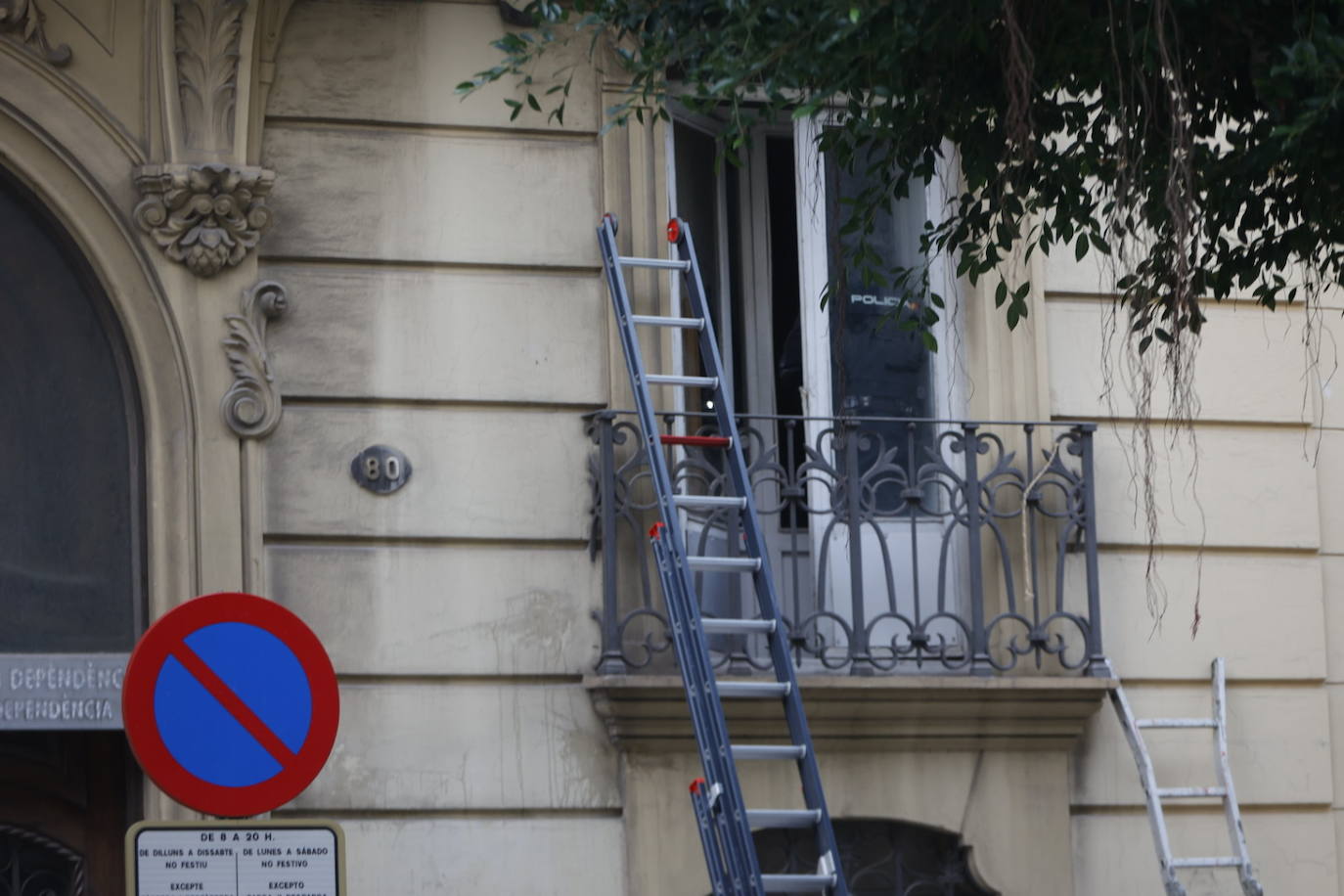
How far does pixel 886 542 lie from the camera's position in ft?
30.7

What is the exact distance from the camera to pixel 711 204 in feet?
32.4

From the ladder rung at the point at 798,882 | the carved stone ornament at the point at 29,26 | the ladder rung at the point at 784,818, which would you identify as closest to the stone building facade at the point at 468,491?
the carved stone ornament at the point at 29,26

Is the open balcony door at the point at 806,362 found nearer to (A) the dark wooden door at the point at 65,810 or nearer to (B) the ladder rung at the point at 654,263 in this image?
(B) the ladder rung at the point at 654,263

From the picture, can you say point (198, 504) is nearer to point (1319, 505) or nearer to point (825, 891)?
point (825, 891)

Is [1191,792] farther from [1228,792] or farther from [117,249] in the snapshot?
[117,249]

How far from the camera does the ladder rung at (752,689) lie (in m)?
8.12

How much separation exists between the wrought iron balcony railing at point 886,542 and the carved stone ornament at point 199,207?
1592mm

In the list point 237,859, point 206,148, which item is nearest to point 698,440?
point 206,148

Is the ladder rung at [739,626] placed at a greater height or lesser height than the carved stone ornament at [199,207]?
lesser

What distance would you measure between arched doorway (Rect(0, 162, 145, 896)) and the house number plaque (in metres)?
0.84

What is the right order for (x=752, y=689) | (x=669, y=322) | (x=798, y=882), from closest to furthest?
(x=798, y=882) → (x=752, y=689) → (x=669, y=322)

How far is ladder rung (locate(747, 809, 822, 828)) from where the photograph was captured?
7.82 metres

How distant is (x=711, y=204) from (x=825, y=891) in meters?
3.38

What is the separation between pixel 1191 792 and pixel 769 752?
7.37 feet
